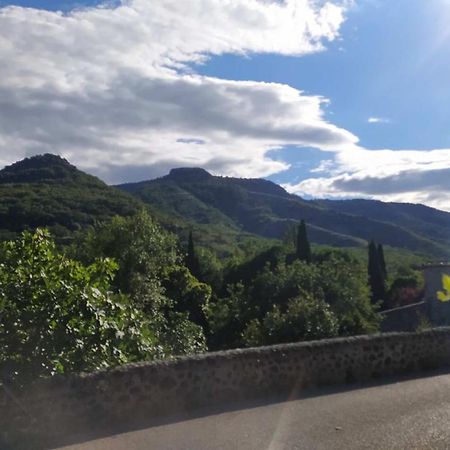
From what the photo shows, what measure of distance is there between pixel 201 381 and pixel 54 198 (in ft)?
293

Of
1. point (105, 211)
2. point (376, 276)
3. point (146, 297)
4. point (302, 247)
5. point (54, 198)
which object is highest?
point (54, 198)

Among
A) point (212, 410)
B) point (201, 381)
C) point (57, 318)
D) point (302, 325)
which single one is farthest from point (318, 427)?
point (302, 325)

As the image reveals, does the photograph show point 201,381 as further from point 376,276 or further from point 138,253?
point 376,276

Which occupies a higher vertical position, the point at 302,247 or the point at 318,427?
the point at 302,247

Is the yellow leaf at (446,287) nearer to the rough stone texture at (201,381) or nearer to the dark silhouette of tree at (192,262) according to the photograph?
the rough stone texture at (201,381)

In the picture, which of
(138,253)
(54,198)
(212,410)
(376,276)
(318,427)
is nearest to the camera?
(318,427)

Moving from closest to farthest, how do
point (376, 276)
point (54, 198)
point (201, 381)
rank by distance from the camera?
1. point (201, 381)
2. point (376, 276)
3. point (54, 198)

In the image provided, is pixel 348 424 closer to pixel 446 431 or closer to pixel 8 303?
pixel 446 431

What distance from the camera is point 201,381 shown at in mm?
9211

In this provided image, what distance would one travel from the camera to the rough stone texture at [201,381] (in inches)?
303

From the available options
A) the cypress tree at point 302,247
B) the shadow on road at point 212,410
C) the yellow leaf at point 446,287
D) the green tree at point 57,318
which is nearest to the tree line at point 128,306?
the green tree at point 57,318

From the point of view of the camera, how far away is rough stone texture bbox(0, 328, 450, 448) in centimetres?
770

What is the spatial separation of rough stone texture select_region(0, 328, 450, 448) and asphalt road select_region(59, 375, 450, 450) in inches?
18.3

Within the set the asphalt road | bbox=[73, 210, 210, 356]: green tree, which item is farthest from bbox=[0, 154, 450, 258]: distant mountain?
the asphalt road
